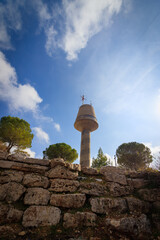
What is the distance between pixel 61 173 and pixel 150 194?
113 inches

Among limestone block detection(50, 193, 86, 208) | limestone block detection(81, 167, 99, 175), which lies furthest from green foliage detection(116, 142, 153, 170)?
limestone block detection(50, 193, 86, 208)

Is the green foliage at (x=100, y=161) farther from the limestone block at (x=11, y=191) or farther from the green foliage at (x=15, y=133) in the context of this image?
the limestone block at (x=11, y=191)

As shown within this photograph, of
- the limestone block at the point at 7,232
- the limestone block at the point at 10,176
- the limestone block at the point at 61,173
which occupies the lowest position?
the limestone block at the point at 7,232

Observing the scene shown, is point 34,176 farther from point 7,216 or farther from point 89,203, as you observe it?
point 89,203

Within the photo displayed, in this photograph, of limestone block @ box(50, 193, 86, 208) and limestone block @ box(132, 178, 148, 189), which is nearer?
limestone block @ box(50, 193, 86, 208)

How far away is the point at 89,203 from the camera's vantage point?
11.1ft

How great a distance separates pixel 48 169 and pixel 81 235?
1.88m

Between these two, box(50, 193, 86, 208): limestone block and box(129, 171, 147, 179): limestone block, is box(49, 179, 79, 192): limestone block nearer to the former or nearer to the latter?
box(50, 193, 86, 208): limestone block

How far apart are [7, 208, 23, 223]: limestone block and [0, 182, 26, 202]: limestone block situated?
28cm

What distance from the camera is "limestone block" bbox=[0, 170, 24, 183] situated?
3307mm

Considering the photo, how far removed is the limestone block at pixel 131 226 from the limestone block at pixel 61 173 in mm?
1448

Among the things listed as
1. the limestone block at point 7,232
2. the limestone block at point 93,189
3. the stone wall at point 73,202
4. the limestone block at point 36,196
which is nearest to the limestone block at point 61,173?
the stone wall at point 73,202

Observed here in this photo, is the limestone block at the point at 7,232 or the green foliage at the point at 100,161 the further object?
the green foliage at the point at 100,161

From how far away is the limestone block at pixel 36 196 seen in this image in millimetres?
3063
